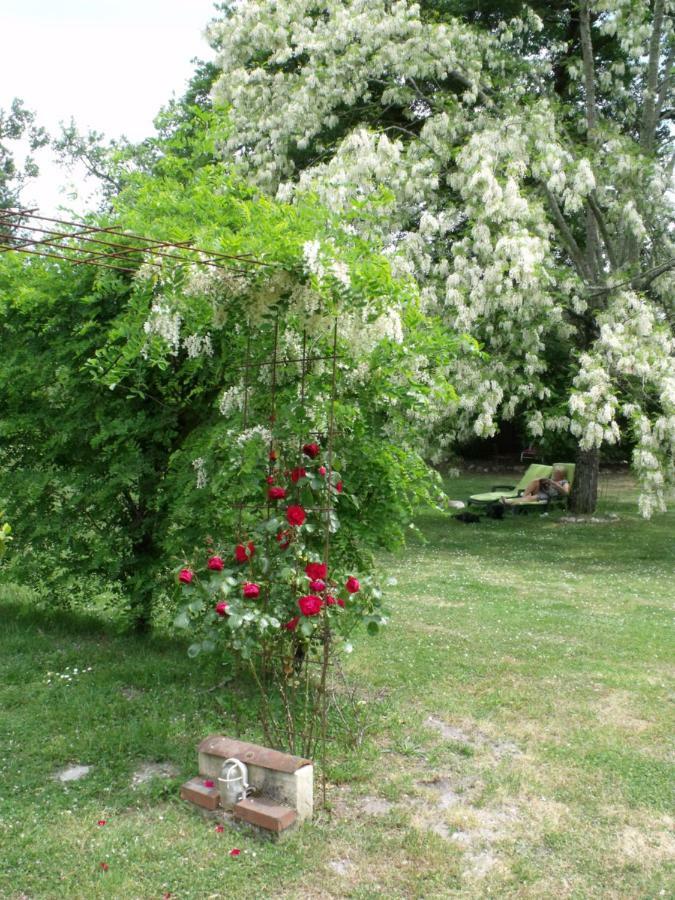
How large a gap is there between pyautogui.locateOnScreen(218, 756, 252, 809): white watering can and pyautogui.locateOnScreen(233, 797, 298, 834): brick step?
0.10 feet

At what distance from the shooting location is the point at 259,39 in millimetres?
11203

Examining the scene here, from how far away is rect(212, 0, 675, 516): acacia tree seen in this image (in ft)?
31.4

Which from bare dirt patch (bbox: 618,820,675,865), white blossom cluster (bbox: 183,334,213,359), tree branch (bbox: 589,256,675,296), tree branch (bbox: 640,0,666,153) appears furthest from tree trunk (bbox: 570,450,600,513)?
bare dirt patch (bbox: 618,820,675,865)

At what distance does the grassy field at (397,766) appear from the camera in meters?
2.73

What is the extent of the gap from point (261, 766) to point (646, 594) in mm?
5494

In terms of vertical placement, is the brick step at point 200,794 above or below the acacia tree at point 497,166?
below

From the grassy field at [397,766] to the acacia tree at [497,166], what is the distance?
4.40 metres

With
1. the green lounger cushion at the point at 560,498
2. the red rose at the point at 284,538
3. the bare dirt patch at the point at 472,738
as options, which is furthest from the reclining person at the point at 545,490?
the red rose at the point at 284,538

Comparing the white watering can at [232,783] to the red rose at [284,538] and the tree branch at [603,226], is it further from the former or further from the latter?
the tree branch at [603,226]

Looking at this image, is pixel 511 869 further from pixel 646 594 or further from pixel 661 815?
pixel 646 594

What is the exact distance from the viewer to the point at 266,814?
9.60 feet

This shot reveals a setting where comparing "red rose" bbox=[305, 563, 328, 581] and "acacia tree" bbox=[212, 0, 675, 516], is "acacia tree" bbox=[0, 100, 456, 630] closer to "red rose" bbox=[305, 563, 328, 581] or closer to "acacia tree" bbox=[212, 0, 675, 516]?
"red rose" bbox=[305, 563, 328, 581]

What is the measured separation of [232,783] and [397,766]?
89 cm

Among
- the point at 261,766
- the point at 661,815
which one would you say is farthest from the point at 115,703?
the point at 661,815
